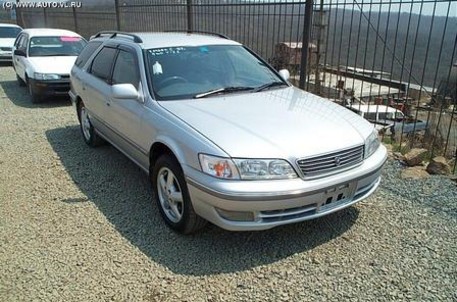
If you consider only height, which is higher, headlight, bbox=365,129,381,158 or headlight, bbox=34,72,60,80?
headlight, bbox=365,129,381,158

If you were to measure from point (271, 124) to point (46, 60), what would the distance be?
7608 millimetres

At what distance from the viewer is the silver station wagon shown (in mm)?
2838

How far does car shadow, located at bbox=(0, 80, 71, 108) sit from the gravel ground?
4675 millimetres

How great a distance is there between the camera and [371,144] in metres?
3.42

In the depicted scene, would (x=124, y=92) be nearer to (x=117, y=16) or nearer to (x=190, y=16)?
(x=190, y=16)

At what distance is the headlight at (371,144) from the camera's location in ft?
10.9

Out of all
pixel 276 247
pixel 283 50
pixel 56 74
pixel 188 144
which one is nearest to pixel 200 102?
pixel 188 144

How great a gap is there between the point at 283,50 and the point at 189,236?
239 inches

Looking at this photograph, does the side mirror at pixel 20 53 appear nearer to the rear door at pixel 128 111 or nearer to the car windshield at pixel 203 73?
the rear door at pixel 128 111

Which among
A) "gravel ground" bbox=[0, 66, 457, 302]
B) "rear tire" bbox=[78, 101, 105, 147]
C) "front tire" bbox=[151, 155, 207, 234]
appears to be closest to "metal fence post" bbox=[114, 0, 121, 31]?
"rear tire" bbox=[78, 101, 105, 147]

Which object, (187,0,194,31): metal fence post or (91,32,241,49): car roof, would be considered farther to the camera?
(187,0,194,31): metal fence post

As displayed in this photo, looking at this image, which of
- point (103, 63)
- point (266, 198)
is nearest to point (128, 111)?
point (103, 63)

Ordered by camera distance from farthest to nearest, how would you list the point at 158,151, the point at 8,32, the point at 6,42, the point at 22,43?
the point at 8,32 < the point at 6,42 < the point at 22,43 < the point at 158,151

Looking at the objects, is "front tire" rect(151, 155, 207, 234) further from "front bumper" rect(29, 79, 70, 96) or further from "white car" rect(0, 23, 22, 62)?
"white car" rect(0, 23, 22, 62)
